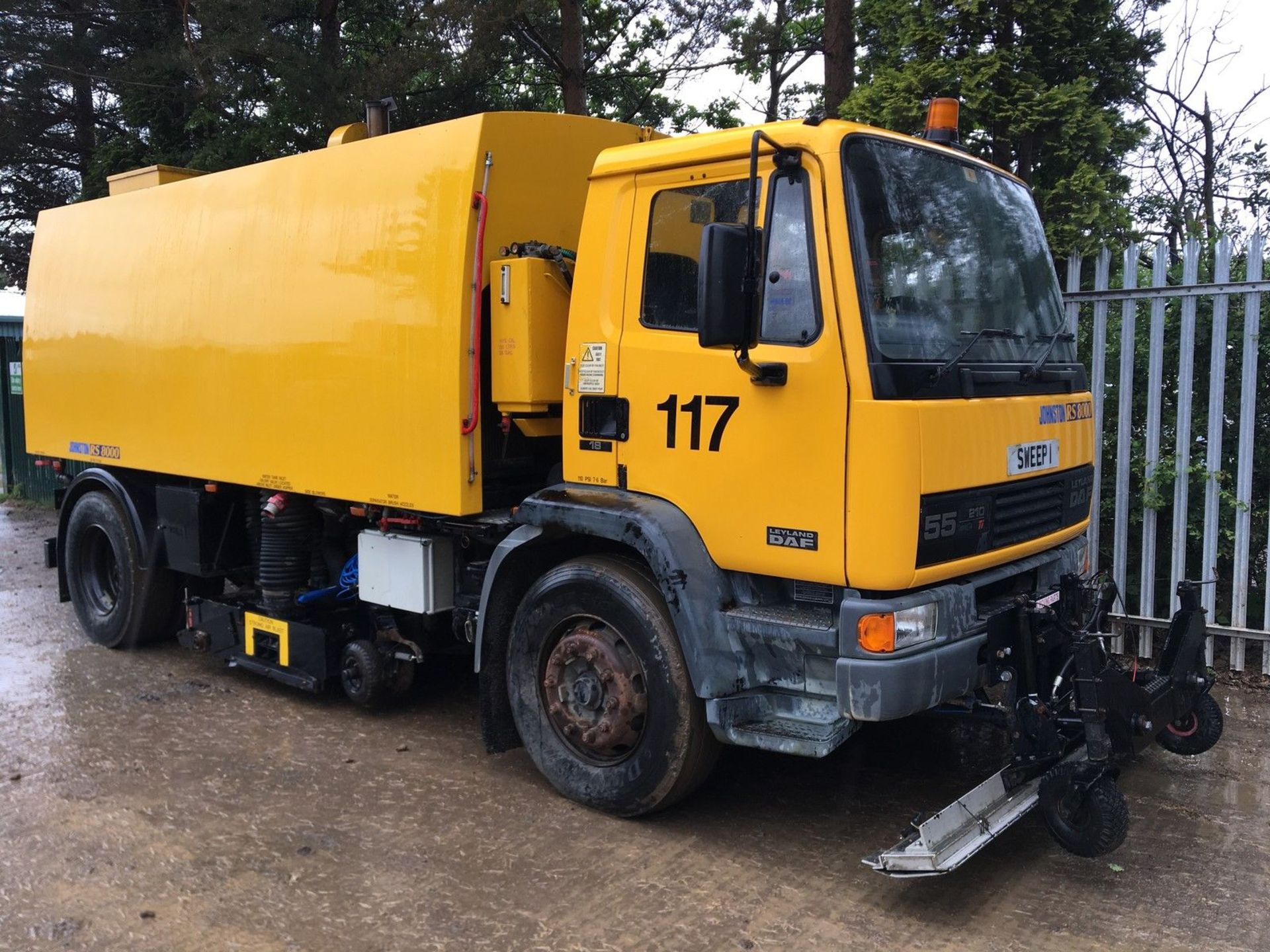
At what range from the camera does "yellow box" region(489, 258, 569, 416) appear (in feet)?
15.1

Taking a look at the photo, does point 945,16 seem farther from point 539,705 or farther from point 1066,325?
point 539,705

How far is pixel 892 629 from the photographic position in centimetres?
360

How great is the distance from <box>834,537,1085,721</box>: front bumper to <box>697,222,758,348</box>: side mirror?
1.03 m

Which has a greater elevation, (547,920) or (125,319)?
(125,319)

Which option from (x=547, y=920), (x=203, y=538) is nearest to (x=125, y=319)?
(x=203, y=538)

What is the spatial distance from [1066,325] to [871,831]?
93.5 inches

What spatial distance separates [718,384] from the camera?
3980 millimetres

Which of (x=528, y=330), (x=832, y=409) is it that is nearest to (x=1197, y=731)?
(x=832, y=409)

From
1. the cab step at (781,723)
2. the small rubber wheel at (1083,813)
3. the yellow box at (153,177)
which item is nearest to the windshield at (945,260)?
the cab step at (781,723)

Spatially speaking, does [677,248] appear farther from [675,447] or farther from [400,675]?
[400,675]

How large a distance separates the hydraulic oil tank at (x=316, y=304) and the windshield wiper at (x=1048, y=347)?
6.68 feet

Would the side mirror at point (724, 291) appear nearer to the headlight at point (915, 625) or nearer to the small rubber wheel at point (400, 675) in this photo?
the headlight at point (915, 625)

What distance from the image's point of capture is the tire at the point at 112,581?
7078mm

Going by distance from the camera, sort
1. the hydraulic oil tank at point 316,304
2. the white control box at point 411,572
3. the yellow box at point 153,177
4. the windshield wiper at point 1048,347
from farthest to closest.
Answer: the yellow box at point 153,177 < the white control box at point 411,572 < the hydraulic oil tank at point 316,304 < the windshield wiper at point 1048,347
